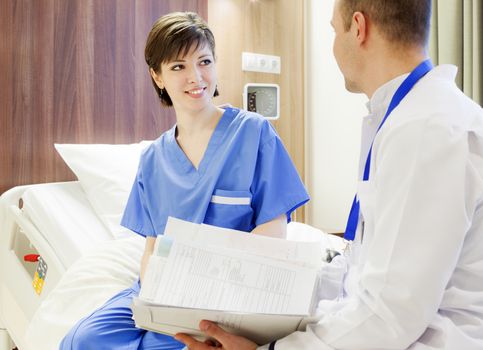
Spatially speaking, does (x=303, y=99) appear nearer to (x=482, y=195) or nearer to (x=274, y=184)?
(x=274, y=184)

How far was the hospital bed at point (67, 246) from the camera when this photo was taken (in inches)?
65.0

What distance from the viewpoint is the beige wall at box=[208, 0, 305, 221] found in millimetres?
3182

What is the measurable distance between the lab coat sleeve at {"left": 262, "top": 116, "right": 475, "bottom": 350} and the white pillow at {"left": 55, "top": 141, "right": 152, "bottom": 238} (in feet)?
4.54

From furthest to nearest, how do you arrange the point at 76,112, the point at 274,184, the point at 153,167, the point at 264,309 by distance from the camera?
the point at 76,112 < the point at 153,167 < the point at 274,184 < the point at 264,309

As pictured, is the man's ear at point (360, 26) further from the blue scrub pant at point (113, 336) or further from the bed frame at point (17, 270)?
the bed frame at point (17, 270)

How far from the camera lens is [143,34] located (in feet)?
8.66

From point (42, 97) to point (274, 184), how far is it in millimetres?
1270

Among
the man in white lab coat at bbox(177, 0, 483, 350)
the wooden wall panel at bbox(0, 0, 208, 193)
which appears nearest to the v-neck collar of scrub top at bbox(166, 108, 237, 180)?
the man in white lab coat at bbox(177, 0, 483, 350)

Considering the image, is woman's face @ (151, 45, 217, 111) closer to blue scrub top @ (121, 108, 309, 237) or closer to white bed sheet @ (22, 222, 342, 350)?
blue scrub top @ (121, 108, 309, 237)

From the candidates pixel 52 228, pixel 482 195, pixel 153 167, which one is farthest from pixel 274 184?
pixel 52 228

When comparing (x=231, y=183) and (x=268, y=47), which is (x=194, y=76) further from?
(x=268, y=47)

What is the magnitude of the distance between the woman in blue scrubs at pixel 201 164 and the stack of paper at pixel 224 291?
0.46m

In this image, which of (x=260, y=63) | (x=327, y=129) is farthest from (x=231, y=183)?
(x=327, y=129)

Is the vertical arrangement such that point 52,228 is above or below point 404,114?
below
